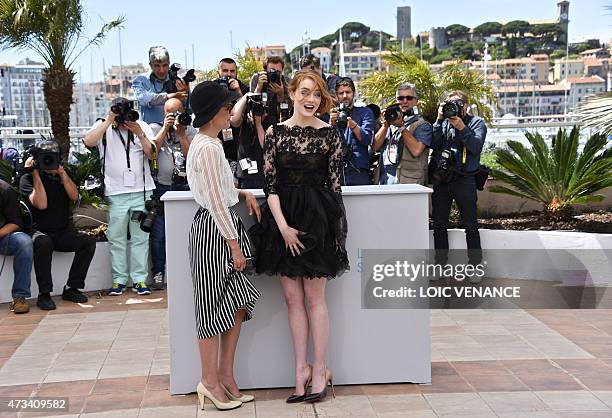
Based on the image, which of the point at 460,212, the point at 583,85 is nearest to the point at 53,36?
the point at 460,212

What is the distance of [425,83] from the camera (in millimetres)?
11664

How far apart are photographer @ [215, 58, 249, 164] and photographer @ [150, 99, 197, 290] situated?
1.28 ft

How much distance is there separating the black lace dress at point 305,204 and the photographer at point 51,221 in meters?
3.35

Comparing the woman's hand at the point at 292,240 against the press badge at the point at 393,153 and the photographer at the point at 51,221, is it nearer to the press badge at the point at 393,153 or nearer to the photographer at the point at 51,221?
the press badge at the point at 393,153

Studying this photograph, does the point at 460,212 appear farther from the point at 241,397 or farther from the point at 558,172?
the point at 241,397

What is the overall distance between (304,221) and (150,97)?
157 inches

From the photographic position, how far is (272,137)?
16.3ft

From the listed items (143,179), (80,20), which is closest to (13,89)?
(80,20)

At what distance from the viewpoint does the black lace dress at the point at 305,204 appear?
193 inches

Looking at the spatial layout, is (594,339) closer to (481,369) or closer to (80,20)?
(481,369)

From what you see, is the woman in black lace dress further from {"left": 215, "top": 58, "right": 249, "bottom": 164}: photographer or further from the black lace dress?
{"left": 215, "top": 58, "right": 249, "bottom": 164}: photographer

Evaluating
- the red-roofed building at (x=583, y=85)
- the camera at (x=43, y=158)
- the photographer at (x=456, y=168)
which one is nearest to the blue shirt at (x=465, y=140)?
the photographer at (x=456, y=168)

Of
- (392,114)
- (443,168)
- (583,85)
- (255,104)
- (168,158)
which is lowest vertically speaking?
(443,168)

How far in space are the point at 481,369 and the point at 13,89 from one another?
187 ft
